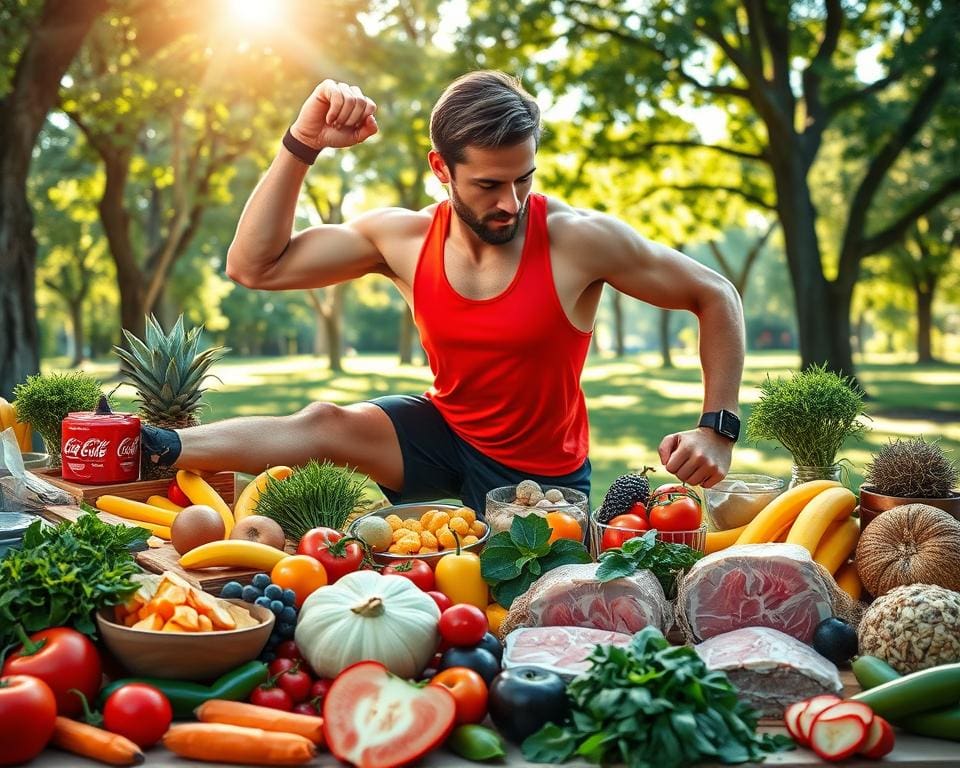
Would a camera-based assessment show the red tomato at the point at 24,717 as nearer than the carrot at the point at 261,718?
Yes

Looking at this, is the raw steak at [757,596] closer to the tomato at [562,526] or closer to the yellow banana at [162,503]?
the tomato at [562,526]

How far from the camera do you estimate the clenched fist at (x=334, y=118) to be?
373 centimetres

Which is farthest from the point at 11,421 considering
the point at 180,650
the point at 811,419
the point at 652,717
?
the point at 652,717

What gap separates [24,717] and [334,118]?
2.49m

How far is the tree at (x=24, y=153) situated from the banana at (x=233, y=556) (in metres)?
7.51

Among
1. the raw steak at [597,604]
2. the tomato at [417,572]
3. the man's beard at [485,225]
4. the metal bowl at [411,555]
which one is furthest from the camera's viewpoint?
the man's beard at [485,225]

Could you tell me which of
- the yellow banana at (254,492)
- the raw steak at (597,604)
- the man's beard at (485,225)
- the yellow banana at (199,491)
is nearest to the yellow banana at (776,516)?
the raw steak at (597,604)

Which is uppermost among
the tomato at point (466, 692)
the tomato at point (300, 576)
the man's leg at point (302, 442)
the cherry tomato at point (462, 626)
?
the man's leg at point (302, 442)

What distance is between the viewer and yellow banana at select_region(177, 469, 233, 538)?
3.68 metres

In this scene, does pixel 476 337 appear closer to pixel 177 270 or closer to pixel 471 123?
pixel 471 123

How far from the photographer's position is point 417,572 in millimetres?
2771

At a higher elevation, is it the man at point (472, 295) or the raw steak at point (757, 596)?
the man at point (472, 295)

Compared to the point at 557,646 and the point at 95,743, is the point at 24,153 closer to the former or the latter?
the point at 95,743

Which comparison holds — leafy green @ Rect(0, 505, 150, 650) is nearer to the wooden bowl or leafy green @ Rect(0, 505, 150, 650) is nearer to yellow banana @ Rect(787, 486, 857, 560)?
the wooden bowl
